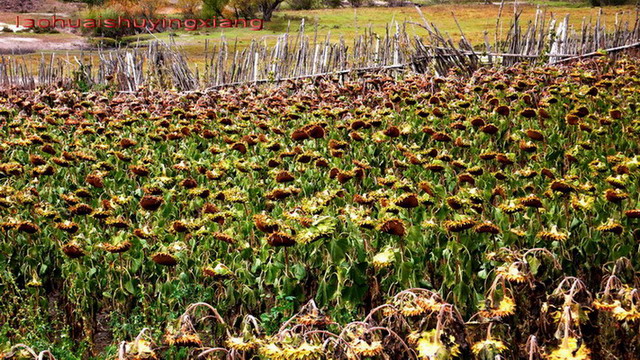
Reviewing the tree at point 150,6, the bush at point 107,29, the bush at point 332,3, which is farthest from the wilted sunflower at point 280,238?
the bush at point 332,3

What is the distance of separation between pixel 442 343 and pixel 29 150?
452 centimetres

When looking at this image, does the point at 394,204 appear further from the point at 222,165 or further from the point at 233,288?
the point at 222,165

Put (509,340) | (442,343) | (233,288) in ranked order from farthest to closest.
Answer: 1. (233,288)
2. (509,340)
3. (442,343)

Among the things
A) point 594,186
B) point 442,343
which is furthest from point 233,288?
point 594,186

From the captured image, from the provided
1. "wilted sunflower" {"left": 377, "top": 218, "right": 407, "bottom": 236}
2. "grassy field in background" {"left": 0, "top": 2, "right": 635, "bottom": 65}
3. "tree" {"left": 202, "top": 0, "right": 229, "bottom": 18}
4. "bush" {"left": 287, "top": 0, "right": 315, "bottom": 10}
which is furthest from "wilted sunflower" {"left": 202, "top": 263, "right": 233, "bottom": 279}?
"bush" {"left": 287, "top": 0, "right": 315, "bottom": 10}

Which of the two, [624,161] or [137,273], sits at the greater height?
[624,161]

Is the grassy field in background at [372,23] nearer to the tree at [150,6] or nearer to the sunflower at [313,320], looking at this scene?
the tree at [150,6]

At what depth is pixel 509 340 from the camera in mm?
2701

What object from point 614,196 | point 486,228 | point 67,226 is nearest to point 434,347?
point 486,228

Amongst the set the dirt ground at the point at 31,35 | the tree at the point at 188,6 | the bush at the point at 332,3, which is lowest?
the dirt ground at the point at 31,35

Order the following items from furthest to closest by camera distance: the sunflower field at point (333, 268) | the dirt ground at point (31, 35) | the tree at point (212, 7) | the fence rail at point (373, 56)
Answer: the tree at point (212, 7), the dirt ground at point (31, 35), the fence rail at point (373, 56), the sunflower field at point (333, 268)

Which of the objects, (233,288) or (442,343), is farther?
(233,288)

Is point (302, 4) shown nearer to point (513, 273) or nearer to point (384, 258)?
point (384, 258)

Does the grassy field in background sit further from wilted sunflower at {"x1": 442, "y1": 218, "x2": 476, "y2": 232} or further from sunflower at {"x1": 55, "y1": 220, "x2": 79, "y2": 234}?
wilted sunflower at {"x1": 442, "y1": 218, "x2": 476, "y2": 232}
